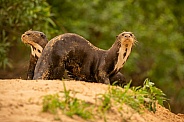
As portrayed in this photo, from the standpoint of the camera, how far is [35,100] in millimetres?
6367

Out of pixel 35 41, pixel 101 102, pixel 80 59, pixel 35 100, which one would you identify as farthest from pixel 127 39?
pixel 35 100

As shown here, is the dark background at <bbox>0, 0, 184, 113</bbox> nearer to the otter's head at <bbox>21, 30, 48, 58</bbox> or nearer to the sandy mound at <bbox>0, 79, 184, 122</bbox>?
the otter's head at <bbox>21, 30, 48, 58</bbox>

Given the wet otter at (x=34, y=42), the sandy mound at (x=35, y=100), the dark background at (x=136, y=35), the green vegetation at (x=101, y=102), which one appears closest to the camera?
the sandy mound at (x=35, y=100)

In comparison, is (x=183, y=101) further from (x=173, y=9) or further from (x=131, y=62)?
(x=173, y=9)

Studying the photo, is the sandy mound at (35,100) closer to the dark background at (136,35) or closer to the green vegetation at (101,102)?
the green vegetation at (101,102)

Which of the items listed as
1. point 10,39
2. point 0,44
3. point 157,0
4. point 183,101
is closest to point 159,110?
point 0,44

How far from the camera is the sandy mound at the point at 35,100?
5961 mm

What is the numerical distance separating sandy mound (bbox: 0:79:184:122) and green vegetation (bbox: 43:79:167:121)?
0.07m

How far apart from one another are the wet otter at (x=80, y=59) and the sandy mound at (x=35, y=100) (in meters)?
0.89

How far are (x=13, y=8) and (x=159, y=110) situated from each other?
21.0ft

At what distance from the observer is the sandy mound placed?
235 inches

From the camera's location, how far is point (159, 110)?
7.93 metres

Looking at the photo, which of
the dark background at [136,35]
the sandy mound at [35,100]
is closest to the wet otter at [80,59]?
the sandy mound at [35,100]

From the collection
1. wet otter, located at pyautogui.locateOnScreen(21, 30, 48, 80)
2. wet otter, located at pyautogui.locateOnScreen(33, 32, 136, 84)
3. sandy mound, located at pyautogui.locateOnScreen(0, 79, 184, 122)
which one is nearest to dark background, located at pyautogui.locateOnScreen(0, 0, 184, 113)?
wet otter, located at pyautogui.locateOnScreen(21, 30, 48, 80)
